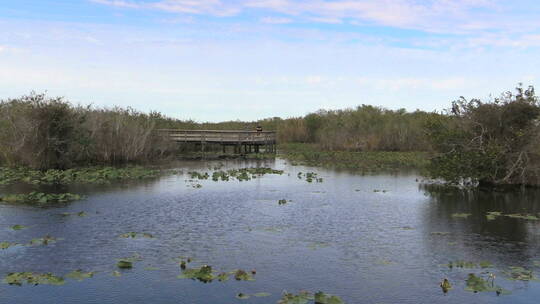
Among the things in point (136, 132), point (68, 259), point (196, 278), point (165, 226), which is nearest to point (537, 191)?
point (165, 226)

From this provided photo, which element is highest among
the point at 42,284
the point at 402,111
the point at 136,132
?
the point at 402,111

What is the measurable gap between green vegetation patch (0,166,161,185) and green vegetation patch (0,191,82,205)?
5.52 metres

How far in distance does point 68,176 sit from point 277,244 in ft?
65.2

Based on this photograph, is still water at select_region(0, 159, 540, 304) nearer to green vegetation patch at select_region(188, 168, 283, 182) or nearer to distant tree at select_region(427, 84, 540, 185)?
distant tree at select_region(427, 84, 540, 185)

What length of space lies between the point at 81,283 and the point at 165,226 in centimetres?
607

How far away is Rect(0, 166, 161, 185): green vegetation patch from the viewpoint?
2930 cm

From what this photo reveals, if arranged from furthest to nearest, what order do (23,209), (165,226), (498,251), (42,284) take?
(23,209)
(165,226)
(498,251)
(42,284)

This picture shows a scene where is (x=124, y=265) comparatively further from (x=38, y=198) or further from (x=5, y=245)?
(x=38, y=198)

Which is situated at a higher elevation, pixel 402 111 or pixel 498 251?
pixel 402 111

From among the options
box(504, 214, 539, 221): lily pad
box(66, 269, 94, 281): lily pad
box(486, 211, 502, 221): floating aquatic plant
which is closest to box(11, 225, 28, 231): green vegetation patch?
box(66, 269, 94, 281): lily pad

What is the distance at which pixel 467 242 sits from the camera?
15.5 meters

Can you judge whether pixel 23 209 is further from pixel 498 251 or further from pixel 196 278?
pixel 498 251

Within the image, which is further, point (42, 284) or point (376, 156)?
point (376, 156)

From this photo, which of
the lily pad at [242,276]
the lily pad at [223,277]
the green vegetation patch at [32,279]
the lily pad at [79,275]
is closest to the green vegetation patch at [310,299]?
the lily pad at [242,276]
